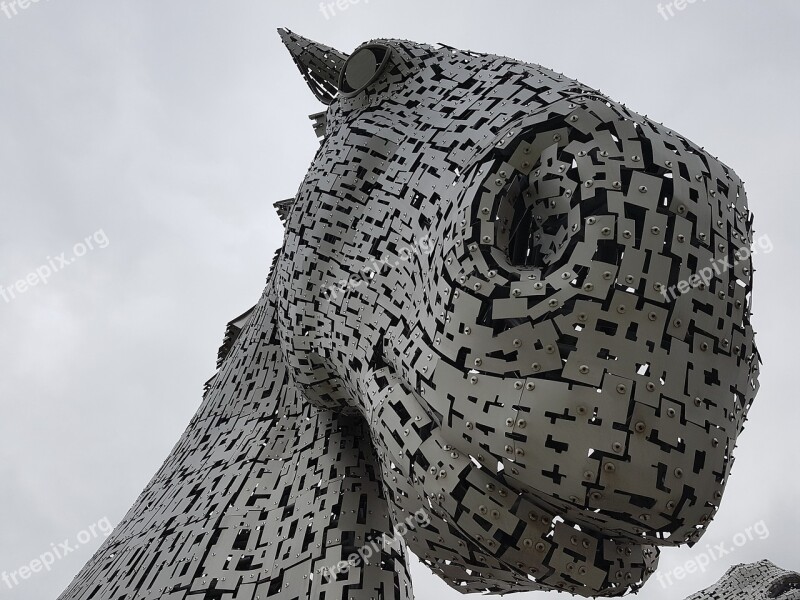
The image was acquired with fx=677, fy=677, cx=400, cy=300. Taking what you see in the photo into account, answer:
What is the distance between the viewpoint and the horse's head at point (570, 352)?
4.93 ft

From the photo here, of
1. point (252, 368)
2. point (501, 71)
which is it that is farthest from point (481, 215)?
point (252, 368)

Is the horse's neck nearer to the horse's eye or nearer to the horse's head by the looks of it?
the horse's head

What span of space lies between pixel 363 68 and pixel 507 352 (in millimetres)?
1799

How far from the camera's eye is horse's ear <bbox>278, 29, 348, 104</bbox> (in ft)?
11.3

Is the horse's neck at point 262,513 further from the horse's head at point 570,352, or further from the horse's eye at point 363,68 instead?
the horse's eye at point 363,68

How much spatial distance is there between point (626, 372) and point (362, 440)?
1.61 metres

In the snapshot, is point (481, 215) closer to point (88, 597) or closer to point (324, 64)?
point (324, 64)

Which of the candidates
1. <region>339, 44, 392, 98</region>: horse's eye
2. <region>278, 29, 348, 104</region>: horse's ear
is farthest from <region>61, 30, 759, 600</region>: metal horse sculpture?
<region>278, 29, 348, 104</region>: horse's ear

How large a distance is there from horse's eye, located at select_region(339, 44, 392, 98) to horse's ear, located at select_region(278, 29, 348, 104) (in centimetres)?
47

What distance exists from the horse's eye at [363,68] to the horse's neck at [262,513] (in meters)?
1.30

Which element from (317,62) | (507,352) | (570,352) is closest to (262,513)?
(507,352)

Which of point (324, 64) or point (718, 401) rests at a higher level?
point (324, 64)

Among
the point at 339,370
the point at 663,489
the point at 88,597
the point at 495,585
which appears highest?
the point at 339,370

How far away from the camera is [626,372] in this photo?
151 cm
